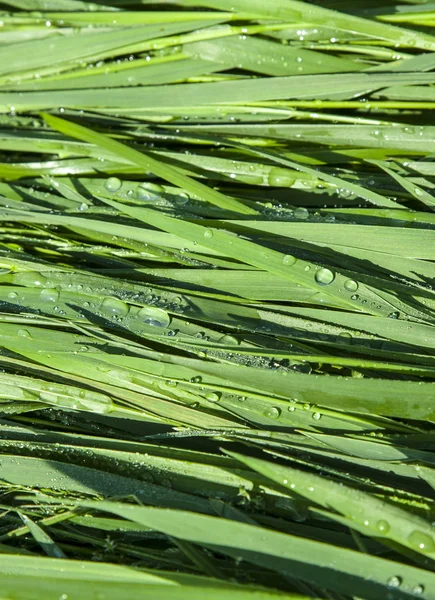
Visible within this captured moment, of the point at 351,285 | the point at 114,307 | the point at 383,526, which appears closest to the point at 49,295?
the point at 114,307

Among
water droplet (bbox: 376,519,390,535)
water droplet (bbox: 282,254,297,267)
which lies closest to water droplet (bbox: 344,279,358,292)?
water droplet (bbox: 282,254,297,267)

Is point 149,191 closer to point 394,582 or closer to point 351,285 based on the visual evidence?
point 351,285

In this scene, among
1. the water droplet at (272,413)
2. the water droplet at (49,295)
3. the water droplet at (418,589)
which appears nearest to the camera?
the water droplet at (418,589)

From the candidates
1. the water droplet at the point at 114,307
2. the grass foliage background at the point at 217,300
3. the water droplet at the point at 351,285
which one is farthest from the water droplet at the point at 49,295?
the water droplet at the point at 351,285

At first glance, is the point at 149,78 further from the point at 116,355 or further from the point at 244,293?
the point at 116,355

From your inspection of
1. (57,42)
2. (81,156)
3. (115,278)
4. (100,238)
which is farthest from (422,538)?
(57,42)

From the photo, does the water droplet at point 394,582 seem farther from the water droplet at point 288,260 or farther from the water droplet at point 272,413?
the water droplet at point 288,260
